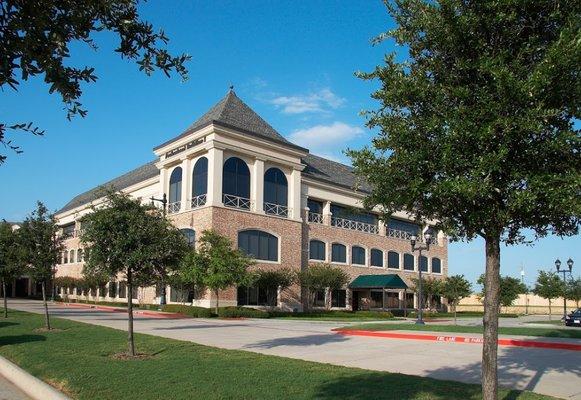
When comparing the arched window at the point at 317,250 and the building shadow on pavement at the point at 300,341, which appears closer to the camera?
the building shadow on pavement at the point at 300,341

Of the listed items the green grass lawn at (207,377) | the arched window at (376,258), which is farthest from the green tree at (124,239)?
the arched window at (376,258)

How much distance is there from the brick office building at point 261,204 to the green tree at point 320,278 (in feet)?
4.24

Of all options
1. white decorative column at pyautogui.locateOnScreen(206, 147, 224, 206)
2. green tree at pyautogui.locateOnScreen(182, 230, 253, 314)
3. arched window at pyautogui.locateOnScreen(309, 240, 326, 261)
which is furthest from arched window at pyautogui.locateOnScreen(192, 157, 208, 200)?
arched window at pyautogui.locateOnScreen(309, 240, 326, 261)

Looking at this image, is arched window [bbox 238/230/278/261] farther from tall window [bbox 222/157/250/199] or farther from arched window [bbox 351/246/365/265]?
arched window [bbox 351/246/365/265]

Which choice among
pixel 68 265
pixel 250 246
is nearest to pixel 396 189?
pixel 250 246

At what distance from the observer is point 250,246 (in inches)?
1656

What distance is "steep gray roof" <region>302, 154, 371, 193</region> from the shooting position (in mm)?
50125

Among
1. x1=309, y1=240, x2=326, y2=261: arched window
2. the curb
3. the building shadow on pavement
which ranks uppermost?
x1=309, y1=240, x2=326, y2=261: arched window

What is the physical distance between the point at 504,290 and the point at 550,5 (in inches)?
1860

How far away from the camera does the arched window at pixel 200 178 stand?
4131 centimetres

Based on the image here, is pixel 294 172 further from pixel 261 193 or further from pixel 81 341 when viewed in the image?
pixel 81 341

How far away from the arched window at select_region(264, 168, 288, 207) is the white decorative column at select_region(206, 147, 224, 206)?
16.0ft

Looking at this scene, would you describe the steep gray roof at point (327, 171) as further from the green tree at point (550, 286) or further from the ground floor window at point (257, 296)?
the green tree at point (550, 286)

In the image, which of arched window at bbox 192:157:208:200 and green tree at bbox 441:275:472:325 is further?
green tree at bbox 441:275:472:325
